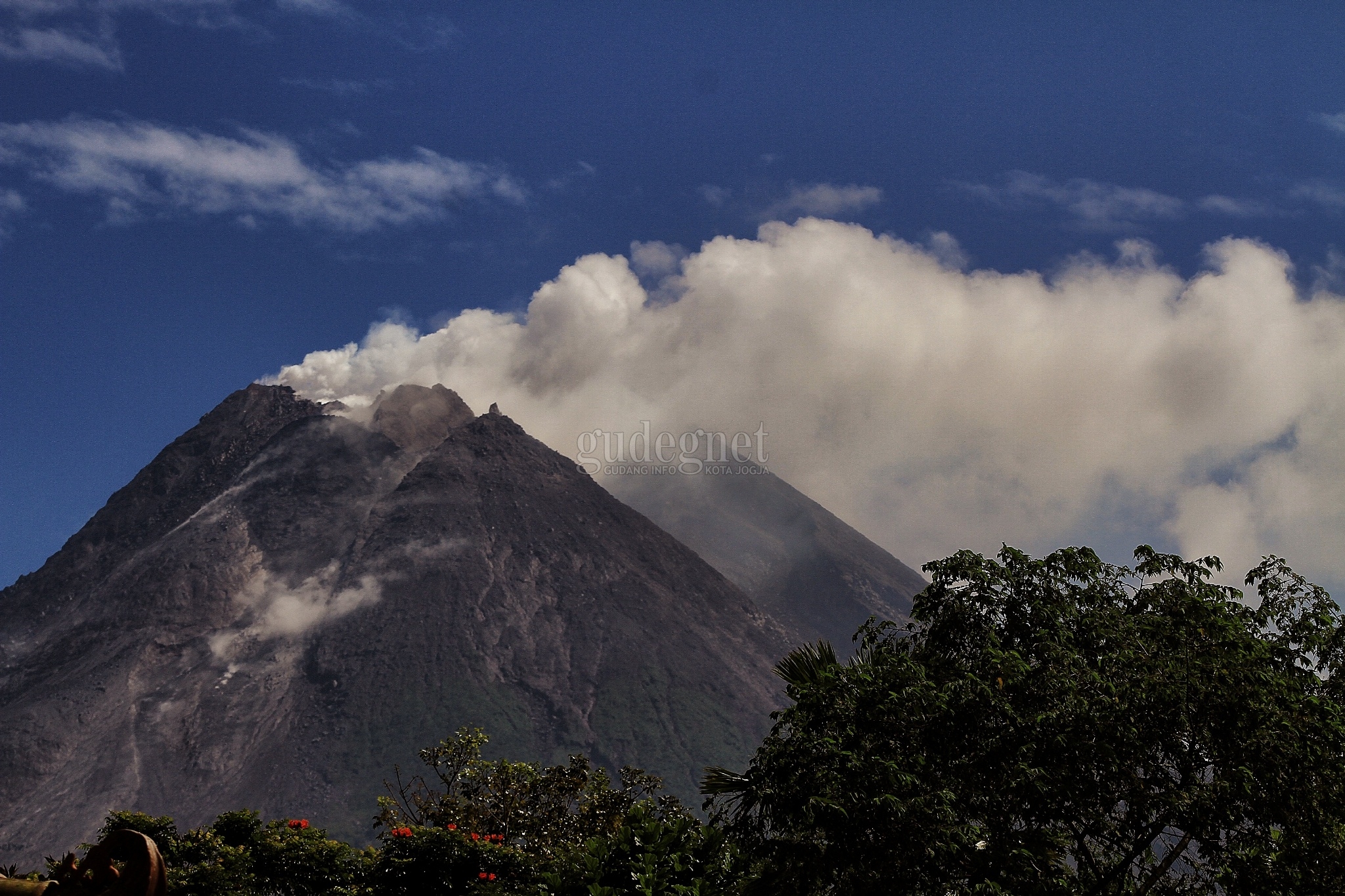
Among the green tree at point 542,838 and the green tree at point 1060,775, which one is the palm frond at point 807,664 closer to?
the green tree at point 1060,775

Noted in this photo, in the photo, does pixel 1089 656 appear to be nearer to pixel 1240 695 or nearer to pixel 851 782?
pixel 1240 695

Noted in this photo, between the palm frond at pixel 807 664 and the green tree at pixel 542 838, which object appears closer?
the green tree at pixel 542 838

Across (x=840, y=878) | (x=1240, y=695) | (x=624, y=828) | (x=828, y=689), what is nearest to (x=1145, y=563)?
(x=1240, y=695)

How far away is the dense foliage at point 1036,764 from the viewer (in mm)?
13836

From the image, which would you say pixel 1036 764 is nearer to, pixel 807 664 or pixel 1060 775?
pixel 1060 775

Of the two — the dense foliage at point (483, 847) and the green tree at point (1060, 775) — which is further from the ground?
the green tree at point (1060, 775)

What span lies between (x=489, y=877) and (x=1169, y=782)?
406 inches

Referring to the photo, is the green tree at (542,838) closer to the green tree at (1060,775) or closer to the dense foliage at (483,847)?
the dense foliage at (483,847)

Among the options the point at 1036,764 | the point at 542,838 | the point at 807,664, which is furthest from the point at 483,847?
the point at 1036,764

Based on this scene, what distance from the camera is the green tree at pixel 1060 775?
13797mm

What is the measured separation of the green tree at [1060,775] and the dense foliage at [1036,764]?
3 cm

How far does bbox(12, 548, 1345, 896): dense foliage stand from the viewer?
1384cm

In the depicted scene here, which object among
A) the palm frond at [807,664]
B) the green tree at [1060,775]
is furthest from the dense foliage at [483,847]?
the palm frond at [807,664]

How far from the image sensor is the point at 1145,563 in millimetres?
17438
